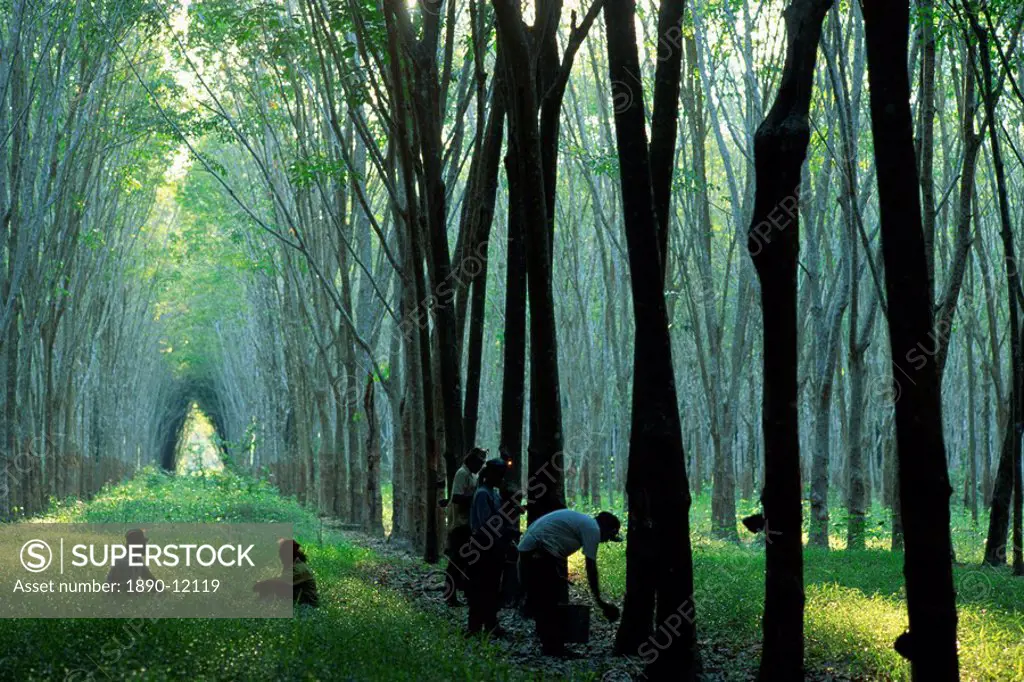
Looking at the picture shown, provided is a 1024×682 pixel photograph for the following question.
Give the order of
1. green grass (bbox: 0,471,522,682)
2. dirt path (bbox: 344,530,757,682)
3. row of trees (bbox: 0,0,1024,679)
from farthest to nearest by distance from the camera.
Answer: dirt path (bbox: 344,530,757,682) < row of trees (bbox: 0,0,1024,679) < green grass (bbox: 0,471,522,682)

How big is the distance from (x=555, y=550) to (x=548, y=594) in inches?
13.3

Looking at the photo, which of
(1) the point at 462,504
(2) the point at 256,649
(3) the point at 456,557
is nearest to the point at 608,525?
(1) the point at 462,504

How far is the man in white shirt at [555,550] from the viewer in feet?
26.8

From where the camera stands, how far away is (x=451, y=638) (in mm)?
8055

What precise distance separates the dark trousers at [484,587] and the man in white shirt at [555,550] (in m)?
0.26

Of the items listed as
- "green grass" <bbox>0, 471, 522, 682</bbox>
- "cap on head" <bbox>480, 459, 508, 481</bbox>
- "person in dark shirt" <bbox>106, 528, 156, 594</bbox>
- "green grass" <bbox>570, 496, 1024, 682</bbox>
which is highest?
"cap on head" <bbox>480, 459, 508, 481</bbox>

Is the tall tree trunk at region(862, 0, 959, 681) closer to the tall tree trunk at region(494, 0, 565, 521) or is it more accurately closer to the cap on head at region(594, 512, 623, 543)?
the cap on head at region(594, 512, 623, 543)

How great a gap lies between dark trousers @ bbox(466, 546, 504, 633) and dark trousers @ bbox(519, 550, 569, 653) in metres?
0.29

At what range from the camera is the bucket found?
27.1 ft

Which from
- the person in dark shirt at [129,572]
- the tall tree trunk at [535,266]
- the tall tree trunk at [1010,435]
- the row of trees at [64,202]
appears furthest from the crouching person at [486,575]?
the row of trees at [64,202]

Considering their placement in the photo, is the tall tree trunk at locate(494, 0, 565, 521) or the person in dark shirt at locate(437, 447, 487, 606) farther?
the person in dark shirt at locate(437, 447, 487, 606)

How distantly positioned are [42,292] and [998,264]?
61.8 ft

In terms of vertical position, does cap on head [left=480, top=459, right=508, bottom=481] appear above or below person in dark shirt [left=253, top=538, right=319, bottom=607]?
above

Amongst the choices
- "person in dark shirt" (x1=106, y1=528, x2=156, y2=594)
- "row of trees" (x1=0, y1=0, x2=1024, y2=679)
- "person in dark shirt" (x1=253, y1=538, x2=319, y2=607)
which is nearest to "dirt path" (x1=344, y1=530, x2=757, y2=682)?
"row of trees" (x1=0, y1=0, x2=1024, y2=679)
